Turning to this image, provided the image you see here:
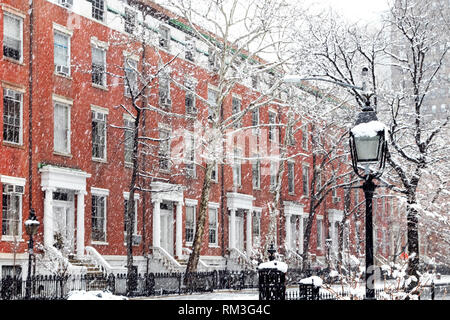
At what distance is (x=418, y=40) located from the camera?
26.2m

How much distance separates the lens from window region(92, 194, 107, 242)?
33062 millimetres

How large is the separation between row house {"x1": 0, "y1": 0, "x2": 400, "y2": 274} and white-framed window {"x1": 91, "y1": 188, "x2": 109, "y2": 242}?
4 cm

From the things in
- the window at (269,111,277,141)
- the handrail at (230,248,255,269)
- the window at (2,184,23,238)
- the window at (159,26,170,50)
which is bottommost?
the handrail at (230,248,255,269)

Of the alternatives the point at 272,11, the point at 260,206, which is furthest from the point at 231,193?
the point at 272,11

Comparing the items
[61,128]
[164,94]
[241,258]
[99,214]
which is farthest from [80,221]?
[241,258]

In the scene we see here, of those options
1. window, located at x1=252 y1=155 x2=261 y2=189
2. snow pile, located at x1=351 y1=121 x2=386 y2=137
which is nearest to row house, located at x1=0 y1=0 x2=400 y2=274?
window, located at x1=252 y1=155 x2=261 y2=189

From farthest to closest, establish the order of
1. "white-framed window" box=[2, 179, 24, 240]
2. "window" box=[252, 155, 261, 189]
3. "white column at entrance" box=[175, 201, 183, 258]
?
"window" box=[252, 155, 261, 189] → "white column at entrance" box=[175, 201, 183, 258] → "white-framed window" box=[2, 179, 24, 240]

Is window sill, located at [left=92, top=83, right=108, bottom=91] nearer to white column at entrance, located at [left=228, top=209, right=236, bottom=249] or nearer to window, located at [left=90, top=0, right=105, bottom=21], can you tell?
window, located at [left=90, top=0, right=105, bottom=21]

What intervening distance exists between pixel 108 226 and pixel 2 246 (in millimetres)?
6409

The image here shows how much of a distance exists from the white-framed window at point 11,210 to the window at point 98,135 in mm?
5068

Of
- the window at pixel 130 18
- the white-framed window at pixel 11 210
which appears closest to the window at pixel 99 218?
the white-framed window at pixel 11 210

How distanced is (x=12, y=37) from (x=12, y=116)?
3.06m

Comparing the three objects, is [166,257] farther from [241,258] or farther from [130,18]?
[130,18]

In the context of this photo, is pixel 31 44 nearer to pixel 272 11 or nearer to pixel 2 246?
pixel 2 246
